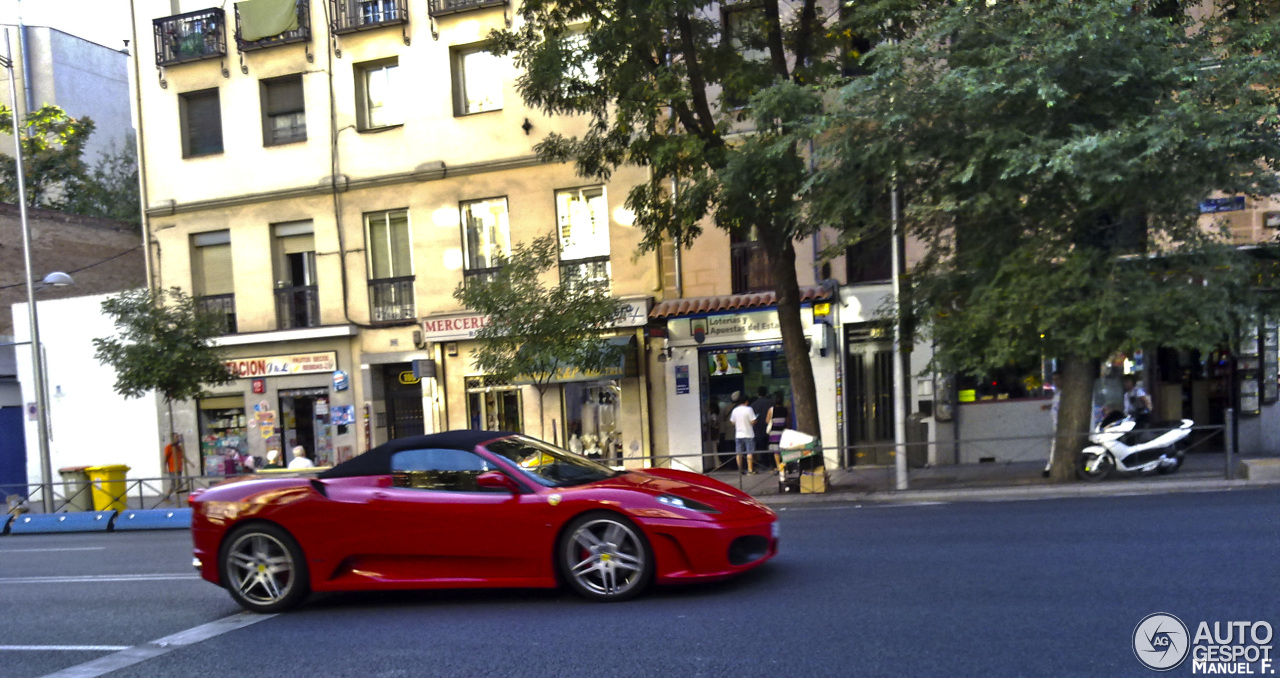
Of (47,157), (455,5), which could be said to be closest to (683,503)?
(455,5)

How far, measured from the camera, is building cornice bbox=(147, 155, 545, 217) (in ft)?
71.9

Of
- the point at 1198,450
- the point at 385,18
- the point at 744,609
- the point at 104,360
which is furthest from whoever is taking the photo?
the point at 385,18

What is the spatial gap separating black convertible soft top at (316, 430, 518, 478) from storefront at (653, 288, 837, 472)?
12.6 metres

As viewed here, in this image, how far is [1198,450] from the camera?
1471 centimetres

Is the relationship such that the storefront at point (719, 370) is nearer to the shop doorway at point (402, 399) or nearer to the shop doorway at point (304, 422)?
the shop doorway at point (402, 399)

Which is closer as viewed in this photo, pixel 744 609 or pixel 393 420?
pixel 744 609

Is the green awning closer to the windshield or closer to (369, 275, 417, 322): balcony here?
(369, 275, 417, 322): balcony

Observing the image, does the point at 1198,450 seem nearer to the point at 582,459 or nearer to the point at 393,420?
the point at 582,459

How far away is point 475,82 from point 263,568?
16308mm

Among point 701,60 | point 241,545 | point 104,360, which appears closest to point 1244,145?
point 701,60

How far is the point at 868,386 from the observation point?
20188 millimetres

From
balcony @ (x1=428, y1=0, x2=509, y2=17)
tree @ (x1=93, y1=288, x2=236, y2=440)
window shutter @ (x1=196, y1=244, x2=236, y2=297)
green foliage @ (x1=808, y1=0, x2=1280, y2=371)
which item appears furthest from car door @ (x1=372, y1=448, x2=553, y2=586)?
window shutter @ (x1=196, y1=244, x2=236, y2=297)

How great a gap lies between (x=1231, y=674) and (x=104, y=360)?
2118cm

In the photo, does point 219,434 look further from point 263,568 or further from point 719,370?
point 263,568
